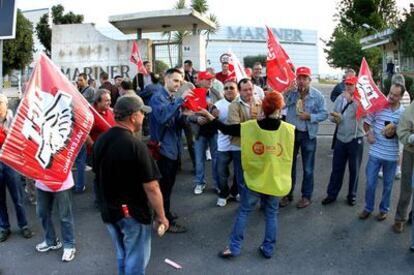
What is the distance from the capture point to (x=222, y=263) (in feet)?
14.6

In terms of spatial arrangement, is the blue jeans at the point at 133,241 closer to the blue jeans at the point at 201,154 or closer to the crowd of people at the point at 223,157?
the crowd of people at the point at 223,157

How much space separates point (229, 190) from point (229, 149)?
Answer: 2.79 ft

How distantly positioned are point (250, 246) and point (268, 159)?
1143 millimetres

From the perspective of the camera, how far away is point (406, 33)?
23.6 m

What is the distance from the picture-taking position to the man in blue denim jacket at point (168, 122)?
4746mm

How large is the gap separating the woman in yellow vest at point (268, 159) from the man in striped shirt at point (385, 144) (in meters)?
1.53

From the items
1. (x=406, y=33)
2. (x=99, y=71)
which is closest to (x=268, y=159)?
(x=99, y=71)

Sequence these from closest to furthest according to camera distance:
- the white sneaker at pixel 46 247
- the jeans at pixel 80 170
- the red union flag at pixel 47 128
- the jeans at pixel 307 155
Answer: the red union flag at pixel 47 128 → the white sneaker at pixel 46 247 → the jeans at pixel 307 155 → the jeans at pixel 80 170

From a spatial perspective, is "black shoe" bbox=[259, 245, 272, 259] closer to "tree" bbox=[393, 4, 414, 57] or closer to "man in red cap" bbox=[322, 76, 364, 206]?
"man in red cap" bbox=[322, 76, 364, 206]

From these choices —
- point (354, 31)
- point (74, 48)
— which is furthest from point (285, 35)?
point (74, 48)

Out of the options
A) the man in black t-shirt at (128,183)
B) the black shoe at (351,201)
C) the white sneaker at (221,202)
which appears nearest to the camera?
the man in black t-shirt at (128,183)

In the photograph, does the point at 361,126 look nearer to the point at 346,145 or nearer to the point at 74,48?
the point at 346,145

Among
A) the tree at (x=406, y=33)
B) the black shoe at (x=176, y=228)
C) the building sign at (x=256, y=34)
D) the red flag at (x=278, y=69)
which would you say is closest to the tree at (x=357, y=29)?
the tree at (x=406, y=33)

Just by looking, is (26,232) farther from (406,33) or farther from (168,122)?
(406,33)
